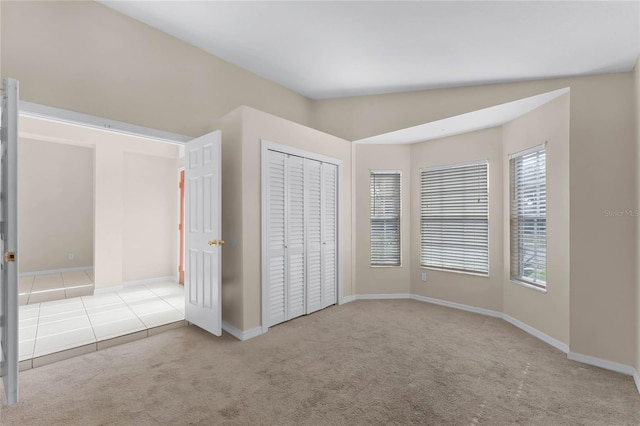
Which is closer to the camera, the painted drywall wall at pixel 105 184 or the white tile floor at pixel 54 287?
the white tile floor at pixel 54 287

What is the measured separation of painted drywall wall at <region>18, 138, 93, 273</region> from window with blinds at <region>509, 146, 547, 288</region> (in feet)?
26.8

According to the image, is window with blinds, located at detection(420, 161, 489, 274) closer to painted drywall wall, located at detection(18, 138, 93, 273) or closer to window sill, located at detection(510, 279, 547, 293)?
window sill, located at detection(510, 279, 547, 293)

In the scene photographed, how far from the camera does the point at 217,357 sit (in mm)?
2666

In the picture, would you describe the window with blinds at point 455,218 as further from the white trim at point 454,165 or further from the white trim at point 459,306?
the white trim at point 459,306

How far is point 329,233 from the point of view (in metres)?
4.12

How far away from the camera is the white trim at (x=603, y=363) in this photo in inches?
97.2

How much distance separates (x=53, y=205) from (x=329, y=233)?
6.16 metres

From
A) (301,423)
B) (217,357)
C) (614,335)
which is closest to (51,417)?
(217,357)

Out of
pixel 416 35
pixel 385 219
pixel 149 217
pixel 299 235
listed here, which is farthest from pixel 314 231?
pixel 149 217

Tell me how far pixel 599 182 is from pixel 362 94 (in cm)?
289

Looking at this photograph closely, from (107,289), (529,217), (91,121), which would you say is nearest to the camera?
(91,121)

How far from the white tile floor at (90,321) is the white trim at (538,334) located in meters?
3.93

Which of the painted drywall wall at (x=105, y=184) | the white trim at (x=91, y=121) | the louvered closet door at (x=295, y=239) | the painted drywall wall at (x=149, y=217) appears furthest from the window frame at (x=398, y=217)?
the painted drywall wall at (x=105, y=184)

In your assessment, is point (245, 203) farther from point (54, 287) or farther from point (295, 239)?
point (54, 287)
